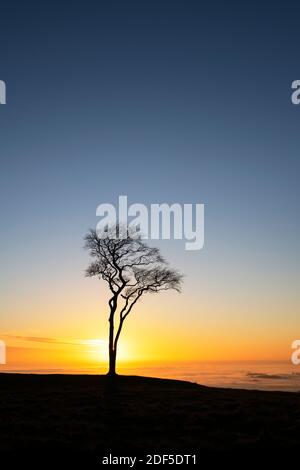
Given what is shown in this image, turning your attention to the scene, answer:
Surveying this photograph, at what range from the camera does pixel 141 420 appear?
897 inches

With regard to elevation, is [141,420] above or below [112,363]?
below

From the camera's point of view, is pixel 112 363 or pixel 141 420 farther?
pixel 112 363

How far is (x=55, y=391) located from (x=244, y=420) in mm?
17192

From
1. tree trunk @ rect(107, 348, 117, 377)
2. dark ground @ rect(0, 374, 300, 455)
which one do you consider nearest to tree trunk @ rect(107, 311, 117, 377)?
tree trunk @ rect(107, 348, 117, 377)

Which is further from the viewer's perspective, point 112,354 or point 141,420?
point 112,354

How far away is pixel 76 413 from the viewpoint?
80.3ft

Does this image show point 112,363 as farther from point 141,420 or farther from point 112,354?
point 141,420

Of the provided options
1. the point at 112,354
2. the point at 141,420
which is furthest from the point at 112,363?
the point at 141,420

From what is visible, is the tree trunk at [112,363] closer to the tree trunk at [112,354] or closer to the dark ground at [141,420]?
the tree trunk at [112,354]

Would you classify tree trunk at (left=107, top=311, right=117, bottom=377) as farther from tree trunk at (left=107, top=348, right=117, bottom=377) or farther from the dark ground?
the dark ground

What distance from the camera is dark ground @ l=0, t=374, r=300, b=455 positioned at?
17734 millimetres

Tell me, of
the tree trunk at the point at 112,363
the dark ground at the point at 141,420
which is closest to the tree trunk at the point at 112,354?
the tree trunk at the point at 112,363

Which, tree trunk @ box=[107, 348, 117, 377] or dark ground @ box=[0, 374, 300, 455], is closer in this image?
dark ground @ box=[0, 374, 300, 455]
